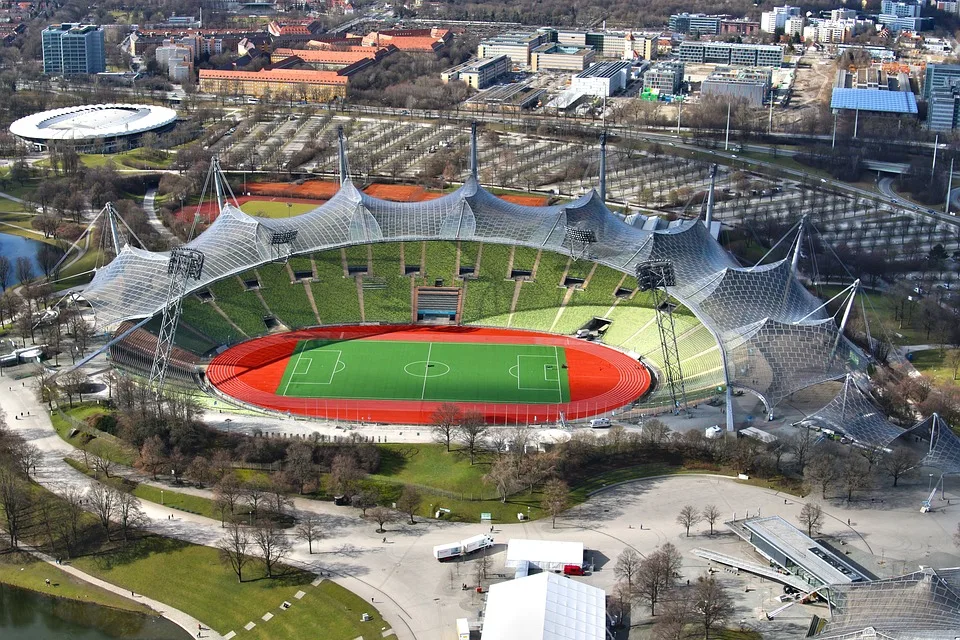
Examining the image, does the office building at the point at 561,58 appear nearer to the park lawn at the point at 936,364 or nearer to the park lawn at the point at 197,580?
the park lawn at the point at 936,364

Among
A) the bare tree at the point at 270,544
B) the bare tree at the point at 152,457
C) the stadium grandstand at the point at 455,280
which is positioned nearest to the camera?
the bare tree at the point at 270,544

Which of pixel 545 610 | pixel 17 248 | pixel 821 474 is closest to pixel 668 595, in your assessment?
pixel 545 610

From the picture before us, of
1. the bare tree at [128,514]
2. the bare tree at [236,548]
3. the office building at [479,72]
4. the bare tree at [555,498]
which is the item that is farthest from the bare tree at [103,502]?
the office building at [479,72]

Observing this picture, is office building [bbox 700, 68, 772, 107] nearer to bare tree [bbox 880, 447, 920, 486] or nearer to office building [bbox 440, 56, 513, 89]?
office building [bbox 440, 56, 513, 89]

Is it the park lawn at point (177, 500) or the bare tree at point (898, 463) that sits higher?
the bare tree at point (898, 463)

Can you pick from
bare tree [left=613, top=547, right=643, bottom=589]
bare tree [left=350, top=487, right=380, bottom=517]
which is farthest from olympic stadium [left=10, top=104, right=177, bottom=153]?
bare tree [left=613, top=547, right=643, bottom=589]
